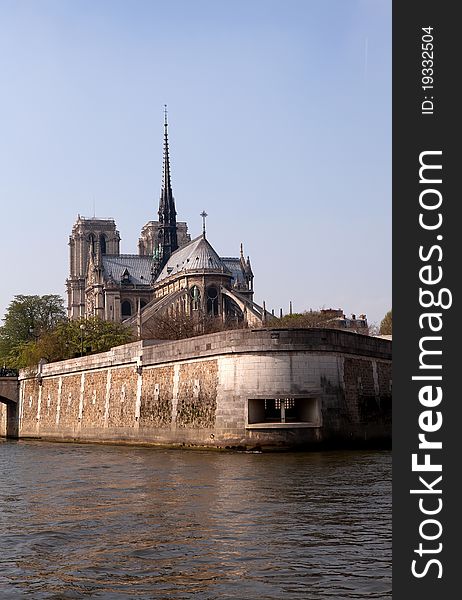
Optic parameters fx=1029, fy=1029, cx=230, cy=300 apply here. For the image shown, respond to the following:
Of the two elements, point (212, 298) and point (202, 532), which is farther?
point (212, 298)

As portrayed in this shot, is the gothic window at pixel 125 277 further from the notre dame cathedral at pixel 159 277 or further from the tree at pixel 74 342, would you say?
the tree at pixel 74 342

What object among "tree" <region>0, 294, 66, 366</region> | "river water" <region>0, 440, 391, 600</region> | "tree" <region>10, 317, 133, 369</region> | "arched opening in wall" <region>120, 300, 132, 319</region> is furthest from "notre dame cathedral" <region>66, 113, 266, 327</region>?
"river water" <region>0, 440, 391, 600</region>

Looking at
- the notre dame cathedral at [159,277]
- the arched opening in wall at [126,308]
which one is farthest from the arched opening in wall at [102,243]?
the arched opening in wall at [126,308]

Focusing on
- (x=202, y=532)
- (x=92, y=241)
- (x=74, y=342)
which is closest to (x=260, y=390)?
(x=202, y=532)

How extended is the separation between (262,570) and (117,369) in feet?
122

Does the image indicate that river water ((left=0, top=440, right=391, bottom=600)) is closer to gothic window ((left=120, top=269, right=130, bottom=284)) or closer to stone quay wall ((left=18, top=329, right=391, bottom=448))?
stone quay wall ((left=18, top=329, right=391, bottom=448))

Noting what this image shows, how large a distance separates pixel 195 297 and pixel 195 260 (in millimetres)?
8116

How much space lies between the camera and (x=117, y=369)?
51750 mm

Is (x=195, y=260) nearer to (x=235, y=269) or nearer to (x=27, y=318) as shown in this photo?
(x=235, y=269)

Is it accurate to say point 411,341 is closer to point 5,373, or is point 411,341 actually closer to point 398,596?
point 398,596

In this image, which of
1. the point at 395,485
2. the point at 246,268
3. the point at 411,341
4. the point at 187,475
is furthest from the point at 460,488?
the point at 246,268

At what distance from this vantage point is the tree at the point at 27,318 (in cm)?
11069

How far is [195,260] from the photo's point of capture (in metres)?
139

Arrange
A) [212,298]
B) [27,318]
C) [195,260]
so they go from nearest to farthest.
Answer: [27,318], [212,298], [195,260]
